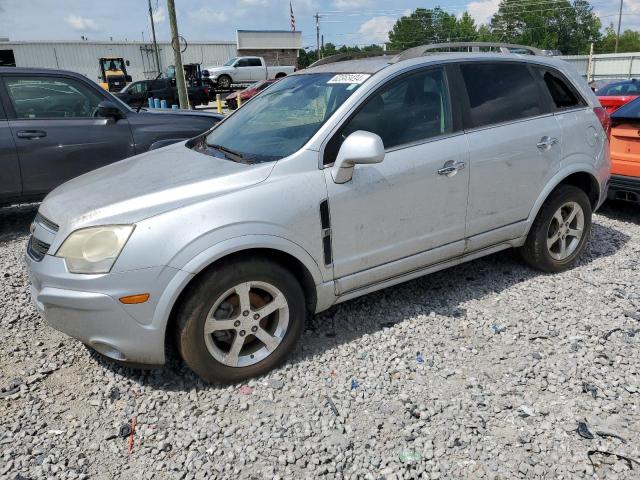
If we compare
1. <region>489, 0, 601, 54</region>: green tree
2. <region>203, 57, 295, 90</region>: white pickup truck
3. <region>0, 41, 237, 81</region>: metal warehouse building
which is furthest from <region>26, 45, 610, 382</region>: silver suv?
<region>489, 0, 601, 54</region>: green tree

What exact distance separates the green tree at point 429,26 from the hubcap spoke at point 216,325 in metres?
98.2

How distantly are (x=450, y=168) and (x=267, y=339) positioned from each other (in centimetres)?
164

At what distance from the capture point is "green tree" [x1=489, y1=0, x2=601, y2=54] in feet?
292

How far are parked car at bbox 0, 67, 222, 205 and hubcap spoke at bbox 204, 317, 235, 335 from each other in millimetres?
3198

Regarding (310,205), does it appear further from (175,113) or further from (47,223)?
(175,113)

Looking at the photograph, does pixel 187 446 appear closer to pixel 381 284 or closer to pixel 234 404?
pixel 234 404

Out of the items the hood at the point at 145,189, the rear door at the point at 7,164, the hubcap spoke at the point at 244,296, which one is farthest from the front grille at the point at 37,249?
the rear door at the point at 7,164

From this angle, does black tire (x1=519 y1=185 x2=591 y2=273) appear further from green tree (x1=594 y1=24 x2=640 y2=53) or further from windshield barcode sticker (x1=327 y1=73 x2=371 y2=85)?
green tree (x1=594 y1=24 x2=640 y2=53)

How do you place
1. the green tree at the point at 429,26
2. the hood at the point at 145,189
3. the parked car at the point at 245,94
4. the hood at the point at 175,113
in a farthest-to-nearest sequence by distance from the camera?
the green tree at the point at 429,26, the parked car at the point at 245,94, the hood at the point at 175,113, the hood at the point at 145,189

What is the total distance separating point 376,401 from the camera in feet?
9.55

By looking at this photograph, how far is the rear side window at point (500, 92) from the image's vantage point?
3771 mm

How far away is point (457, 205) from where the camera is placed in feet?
11.9

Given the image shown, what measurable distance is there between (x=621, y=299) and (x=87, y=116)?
582cm

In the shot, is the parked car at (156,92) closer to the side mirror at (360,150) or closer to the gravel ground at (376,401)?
the gravel ground at (376,401)
